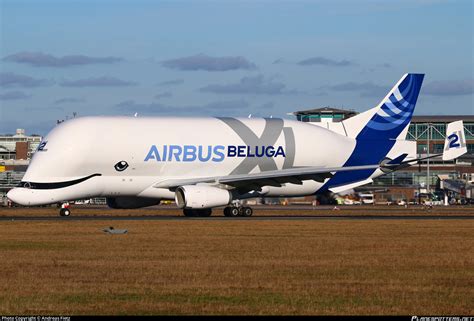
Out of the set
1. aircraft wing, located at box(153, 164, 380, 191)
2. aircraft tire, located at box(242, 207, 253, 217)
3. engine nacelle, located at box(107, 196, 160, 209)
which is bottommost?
aircraft tire, located at box(242, 207, 253, 217)

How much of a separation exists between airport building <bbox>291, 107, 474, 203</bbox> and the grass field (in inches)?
2988

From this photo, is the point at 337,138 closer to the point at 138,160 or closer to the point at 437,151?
the point at 138,160

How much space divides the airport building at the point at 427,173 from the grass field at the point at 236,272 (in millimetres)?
75890

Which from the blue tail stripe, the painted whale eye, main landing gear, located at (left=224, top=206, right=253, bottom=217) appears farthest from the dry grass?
the painted whale eye

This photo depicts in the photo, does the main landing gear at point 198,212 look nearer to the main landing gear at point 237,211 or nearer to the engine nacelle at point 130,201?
the main landing gear at point 237,211

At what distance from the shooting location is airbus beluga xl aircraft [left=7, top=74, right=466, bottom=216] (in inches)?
2483

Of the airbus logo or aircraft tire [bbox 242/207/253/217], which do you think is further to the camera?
aircraft tire [bbox 242/207/253/217]

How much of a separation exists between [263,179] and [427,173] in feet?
281

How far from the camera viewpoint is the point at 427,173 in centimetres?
14600

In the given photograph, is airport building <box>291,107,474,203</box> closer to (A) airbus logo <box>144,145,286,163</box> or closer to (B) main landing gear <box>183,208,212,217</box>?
(A) airbus logo <box>144,145,286,163</box>

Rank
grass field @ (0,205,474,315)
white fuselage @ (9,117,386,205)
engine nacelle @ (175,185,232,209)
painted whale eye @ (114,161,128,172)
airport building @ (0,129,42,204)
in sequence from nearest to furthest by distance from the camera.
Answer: grass field @ (0,205,474,315) < engine nacelle @ (175,185,232,209) < white fuselage @ (9,117,386,205) < painted whale eye @ (114,161,128,172) < airport building @ (0,129,42,204)

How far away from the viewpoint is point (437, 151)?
547 feet

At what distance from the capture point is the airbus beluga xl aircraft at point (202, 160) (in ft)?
207

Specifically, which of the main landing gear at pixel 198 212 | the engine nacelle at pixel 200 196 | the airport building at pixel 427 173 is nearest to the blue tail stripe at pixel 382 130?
the main landing gear at pixel 198 212
